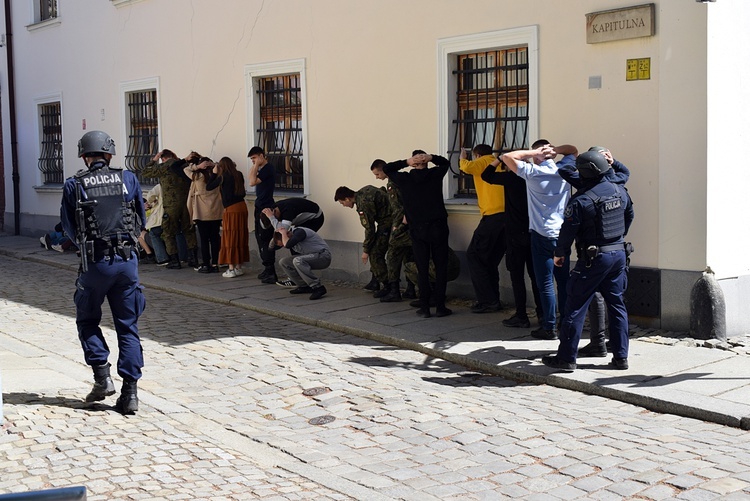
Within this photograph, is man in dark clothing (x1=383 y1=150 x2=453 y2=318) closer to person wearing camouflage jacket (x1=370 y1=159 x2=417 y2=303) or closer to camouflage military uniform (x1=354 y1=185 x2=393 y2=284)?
person wearing camouflage jacket (x1=370 y1=159 x2=417 y2=303)

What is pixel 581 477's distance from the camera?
5371 mm

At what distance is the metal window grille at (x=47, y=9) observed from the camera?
2012cm

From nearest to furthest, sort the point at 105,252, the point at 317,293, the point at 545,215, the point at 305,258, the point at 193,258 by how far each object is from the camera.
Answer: the point at 105,252 → the point at 545,215 → the point at 317,293 → the point at 305,258 → the point at 193,258

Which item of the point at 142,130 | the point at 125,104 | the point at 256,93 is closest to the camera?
the point at 256,93

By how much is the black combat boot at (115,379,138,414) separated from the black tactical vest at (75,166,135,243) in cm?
101

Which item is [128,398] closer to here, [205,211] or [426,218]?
[426,218]

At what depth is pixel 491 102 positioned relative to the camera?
10992 mm

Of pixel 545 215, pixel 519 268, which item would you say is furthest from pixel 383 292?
pixel 545 215

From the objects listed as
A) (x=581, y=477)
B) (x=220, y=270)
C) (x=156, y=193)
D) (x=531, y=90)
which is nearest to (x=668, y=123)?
(x=531, y=90)

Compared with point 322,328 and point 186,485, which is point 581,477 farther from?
point 322,328

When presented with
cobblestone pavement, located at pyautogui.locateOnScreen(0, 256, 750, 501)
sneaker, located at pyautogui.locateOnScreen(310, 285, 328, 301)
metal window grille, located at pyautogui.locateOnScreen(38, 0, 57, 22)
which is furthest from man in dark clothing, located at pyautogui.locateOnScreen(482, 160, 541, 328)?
metal window grille, located at pyautogui.locateOnScreen(38, 0, 57, 22)

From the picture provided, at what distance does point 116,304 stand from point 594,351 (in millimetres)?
3888

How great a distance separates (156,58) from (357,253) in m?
6.24

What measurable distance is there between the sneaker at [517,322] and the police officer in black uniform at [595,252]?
1686mm
